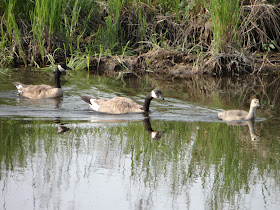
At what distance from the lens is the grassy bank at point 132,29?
14086mm

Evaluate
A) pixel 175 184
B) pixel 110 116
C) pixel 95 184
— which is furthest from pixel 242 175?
pixel 110 116

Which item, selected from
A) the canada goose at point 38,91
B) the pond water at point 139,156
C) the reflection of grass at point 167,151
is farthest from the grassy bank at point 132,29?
the reflection of grass at point 167,151

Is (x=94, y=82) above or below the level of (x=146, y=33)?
below

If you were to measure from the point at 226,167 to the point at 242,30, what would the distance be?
7.96 metres

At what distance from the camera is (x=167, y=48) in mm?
15156

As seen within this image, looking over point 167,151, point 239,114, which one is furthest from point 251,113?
point 167,151

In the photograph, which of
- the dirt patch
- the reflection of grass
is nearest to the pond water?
the reflection of grass

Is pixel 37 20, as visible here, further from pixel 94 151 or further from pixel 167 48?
pixel 94 151

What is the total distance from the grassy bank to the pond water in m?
2.80

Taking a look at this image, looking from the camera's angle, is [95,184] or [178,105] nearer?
[95,184]

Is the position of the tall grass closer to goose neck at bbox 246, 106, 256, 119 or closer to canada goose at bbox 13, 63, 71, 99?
goose neck at bbox 246, 106, 256, 119

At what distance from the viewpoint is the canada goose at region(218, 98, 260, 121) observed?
9.71m

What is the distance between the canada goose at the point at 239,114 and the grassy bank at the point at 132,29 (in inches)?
177

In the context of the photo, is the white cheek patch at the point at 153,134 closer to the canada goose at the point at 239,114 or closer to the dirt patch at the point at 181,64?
the canada goose at the point at 239,114
